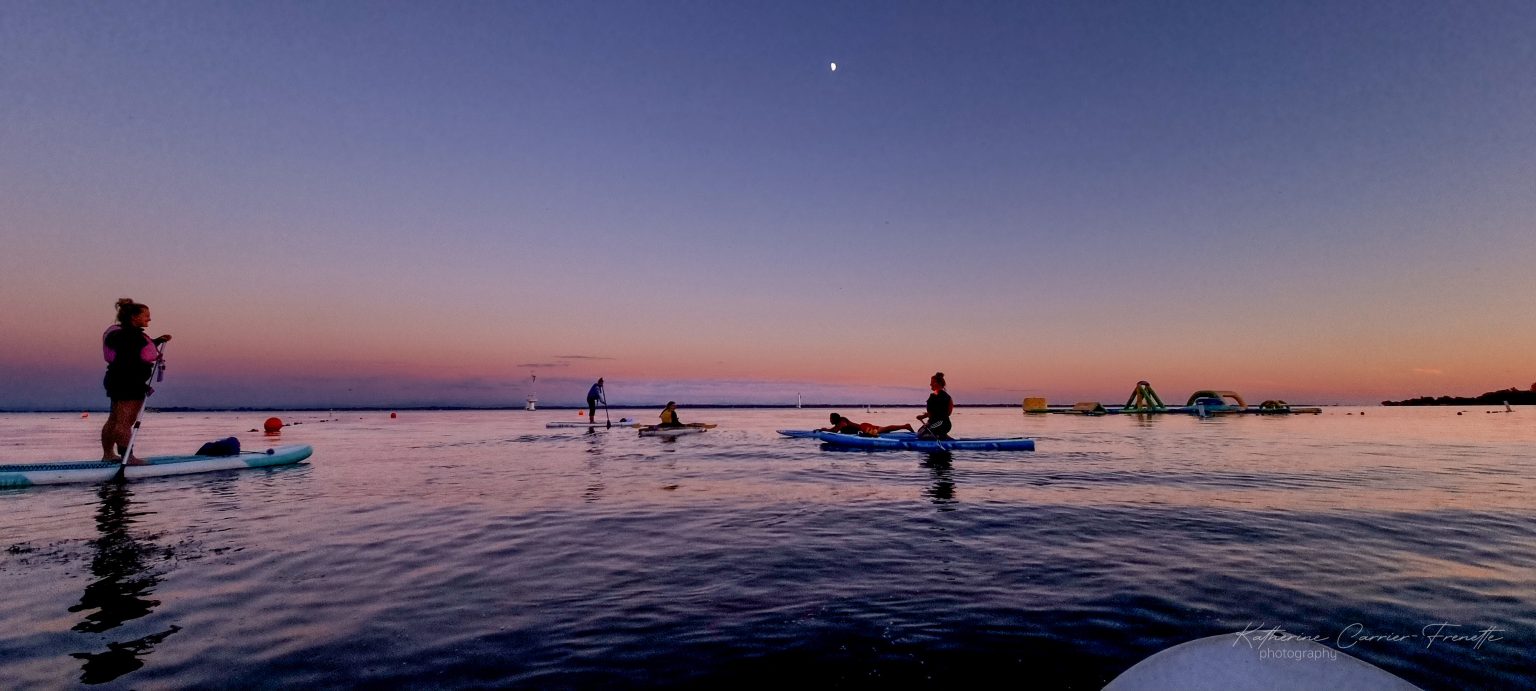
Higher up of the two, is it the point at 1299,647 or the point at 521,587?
the point at 1299,647

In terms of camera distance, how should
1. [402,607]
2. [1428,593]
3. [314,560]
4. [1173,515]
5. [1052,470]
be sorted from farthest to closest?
[1052,470]
[1173,515]
[314,560]
[1428,593]
[402,607]

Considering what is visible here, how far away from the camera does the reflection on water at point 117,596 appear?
4.25 m

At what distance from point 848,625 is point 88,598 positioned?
6704 mm

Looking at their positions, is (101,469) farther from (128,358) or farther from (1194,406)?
(1194,406)

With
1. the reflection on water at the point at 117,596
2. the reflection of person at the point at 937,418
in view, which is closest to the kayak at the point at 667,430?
the reflection of person at the point at 937,418

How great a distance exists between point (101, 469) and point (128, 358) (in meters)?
2.93

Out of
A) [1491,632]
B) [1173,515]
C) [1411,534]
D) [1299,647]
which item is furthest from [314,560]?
[1411,534]

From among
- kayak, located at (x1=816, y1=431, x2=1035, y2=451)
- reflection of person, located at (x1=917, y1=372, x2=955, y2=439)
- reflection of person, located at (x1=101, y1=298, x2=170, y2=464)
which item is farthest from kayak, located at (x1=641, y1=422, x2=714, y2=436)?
reflection of person, located at (x1=101, y1=298, x2=170, y2=464)

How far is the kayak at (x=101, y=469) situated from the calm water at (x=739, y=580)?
3.01ft

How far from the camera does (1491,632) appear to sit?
492cm

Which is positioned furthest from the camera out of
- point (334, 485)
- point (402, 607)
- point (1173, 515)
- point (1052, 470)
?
point (1052, 470)

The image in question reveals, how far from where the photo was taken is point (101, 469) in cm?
1391

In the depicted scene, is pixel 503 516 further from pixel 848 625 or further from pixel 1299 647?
pixel 1299 647

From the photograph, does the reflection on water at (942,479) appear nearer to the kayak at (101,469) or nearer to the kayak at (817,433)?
the kayak at (817,433)
